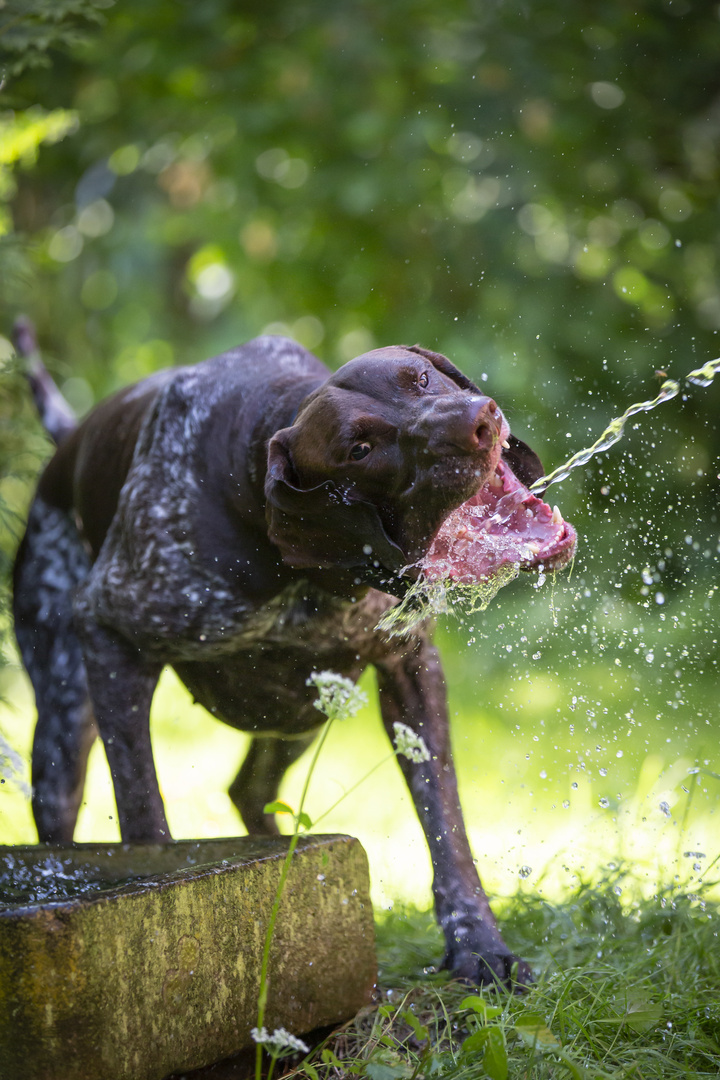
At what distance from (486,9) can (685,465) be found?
9.42ft

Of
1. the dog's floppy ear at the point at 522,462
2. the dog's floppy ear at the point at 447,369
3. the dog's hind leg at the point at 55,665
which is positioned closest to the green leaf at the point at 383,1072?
the dog's floppy ear at the point at 522,462

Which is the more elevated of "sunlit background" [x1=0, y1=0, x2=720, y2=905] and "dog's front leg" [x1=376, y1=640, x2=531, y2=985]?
"sunlit background" [x1=0, y1=0, x2=720, y2=905]

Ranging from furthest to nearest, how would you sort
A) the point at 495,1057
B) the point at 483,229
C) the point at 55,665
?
1. the point at 483,229
2. the point at 55,665
3. the point at 495,1057

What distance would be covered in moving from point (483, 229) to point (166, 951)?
528 centimetres

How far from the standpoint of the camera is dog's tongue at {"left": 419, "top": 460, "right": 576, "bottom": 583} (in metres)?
2.38

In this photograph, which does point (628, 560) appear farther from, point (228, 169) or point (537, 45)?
point (228, 169)

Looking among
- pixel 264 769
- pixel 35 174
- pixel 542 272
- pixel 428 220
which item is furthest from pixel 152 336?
pixel 264 769

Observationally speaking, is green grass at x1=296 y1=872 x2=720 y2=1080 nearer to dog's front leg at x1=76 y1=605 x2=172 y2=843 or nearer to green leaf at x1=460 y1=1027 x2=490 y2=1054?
green leaf at x1=460 y1=1027 x2=490 y2=1054

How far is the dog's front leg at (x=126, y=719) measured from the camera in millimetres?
2926

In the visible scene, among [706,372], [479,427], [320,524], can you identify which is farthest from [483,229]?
[479,427]

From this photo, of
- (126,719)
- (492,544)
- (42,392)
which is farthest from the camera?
(42,392)

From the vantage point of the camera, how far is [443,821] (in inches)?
112

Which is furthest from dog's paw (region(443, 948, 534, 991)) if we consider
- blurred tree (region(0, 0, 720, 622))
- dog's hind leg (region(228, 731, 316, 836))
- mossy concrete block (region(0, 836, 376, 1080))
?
blurred tree (region(0, 0, 720, 622))

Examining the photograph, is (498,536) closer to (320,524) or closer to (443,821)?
(320,524)
